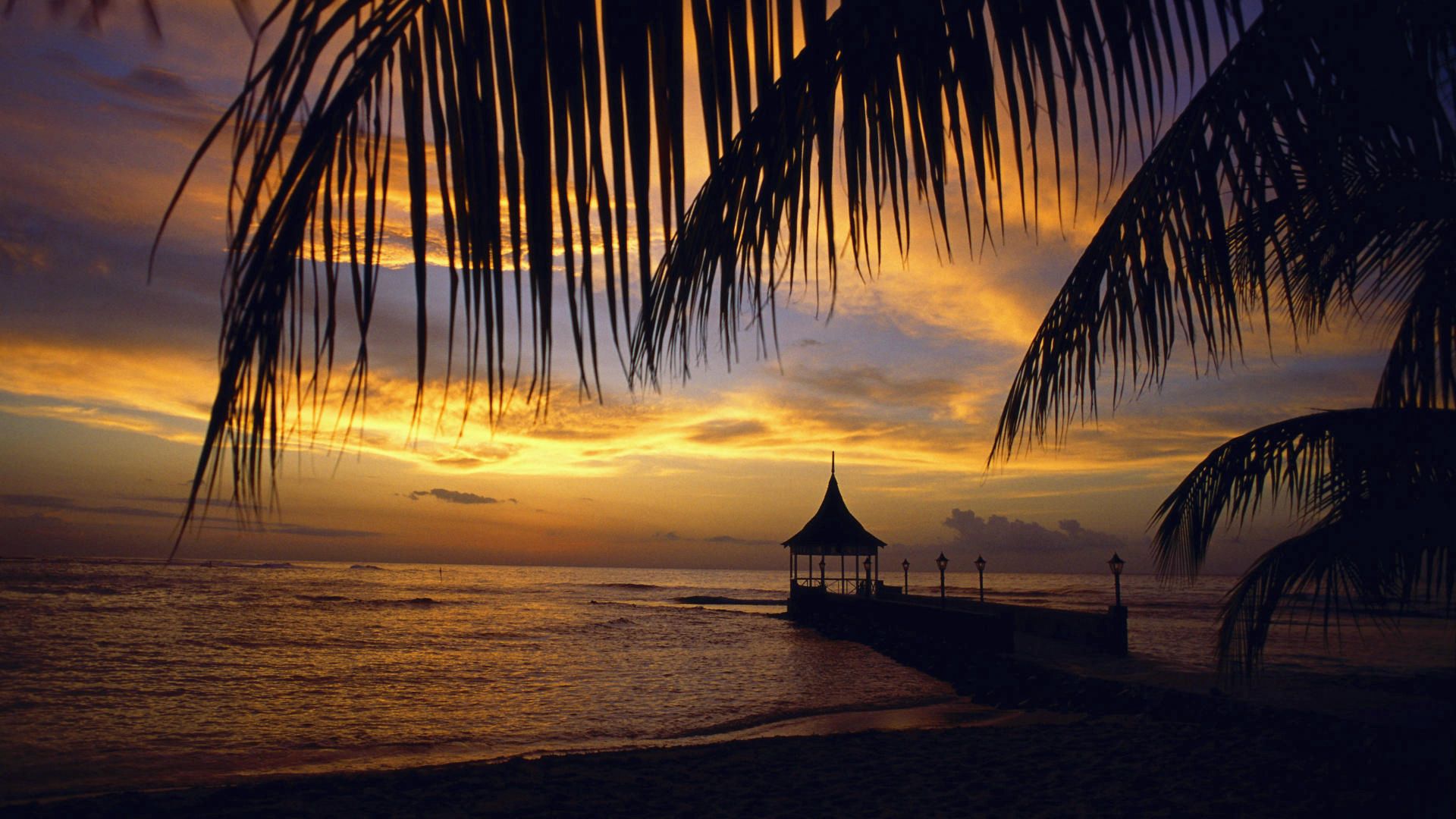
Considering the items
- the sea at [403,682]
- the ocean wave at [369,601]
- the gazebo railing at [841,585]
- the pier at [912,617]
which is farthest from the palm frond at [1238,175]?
the ocean wave at [369,601]

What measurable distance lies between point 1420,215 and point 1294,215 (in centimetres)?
218

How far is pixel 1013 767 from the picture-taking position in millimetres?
10766

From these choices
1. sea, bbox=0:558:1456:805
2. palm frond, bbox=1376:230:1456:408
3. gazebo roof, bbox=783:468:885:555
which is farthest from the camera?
gazebo roof, bbox=783:468:885:555

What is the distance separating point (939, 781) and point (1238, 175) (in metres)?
9.37

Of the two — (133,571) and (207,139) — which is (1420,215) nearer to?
(207,139)

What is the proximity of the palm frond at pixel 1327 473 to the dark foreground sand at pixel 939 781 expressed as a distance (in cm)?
410

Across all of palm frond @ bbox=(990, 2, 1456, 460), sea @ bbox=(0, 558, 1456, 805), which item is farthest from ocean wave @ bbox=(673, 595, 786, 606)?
palm frond @ bbox=(990, 2, 1456, 460)

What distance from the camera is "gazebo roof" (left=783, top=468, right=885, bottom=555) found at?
34250 mm

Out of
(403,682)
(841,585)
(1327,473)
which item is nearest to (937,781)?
(1327,473)

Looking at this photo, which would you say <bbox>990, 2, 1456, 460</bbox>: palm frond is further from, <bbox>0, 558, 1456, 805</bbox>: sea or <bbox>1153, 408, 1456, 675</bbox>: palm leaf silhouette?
<bbox>0, 558, 1456, 805</bbox>: sea

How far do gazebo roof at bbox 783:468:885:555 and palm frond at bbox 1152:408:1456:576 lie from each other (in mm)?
28648

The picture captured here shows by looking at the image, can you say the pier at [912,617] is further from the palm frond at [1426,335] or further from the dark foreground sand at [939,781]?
the palm frond at [1426,335]

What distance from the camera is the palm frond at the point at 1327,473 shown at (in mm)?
3820

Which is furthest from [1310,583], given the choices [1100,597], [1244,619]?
[1100,597]
